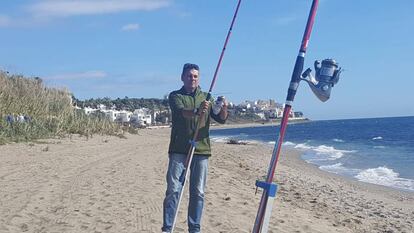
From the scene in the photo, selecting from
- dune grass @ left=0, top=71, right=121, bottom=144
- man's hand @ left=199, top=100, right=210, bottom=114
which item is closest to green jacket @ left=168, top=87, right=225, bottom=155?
man's hand @ left=199, top=100, right=210, bottom=114

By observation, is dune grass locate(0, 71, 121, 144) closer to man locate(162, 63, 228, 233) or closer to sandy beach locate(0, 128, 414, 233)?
sandy beach locate(0, 128, 414, 233)

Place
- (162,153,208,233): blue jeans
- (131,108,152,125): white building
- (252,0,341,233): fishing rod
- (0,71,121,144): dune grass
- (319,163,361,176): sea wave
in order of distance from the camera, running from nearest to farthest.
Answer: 1. (252,0,341,233): fishing rod
2. (162,153,208,233): blue jeans
3. (0,71,121,144): dune grass
4. (319,163,361,176): sea wave
5. (131,108,152,125): white building

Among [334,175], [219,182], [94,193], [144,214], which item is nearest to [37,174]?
[94,193]

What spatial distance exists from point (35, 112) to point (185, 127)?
58.7 feet

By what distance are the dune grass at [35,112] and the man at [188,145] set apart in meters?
13.2

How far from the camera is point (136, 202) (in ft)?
26.5

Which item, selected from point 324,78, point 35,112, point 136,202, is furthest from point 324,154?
point 324,78

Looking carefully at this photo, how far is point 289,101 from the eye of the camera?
3391 millimetres

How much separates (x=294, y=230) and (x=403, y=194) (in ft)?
29.5

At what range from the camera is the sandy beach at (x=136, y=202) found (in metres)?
6.64

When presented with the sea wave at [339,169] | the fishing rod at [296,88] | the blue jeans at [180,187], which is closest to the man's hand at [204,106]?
the blue jeans at [180,187]

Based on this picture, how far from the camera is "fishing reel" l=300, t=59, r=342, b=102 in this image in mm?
3385

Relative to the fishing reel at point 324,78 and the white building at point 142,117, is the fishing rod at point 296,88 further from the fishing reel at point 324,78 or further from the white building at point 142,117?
the white building at point 142,117

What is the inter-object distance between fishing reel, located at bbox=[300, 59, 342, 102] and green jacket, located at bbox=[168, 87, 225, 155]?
6.45ft
